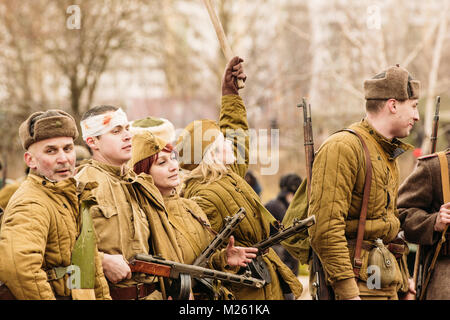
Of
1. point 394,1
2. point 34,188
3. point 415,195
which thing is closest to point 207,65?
point 394,1

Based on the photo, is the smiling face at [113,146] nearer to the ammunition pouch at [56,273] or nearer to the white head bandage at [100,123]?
the white head bandage at [100,123]

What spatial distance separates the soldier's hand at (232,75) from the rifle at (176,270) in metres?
1.73

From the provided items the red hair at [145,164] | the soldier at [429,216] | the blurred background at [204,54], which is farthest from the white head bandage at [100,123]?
the blurred background at [204,54]

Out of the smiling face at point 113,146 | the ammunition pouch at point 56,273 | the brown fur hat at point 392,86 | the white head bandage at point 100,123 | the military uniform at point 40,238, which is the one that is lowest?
the ammunition pouch at point 56,273

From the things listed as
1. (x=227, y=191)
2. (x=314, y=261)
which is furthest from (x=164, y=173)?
(x=314, y=261)

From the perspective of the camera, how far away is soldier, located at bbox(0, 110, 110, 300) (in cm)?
317

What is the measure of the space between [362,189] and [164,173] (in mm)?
1271

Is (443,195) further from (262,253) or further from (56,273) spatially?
(56,273)

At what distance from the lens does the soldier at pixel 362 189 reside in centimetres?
416

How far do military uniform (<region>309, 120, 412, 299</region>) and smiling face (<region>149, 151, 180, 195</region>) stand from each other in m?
0.90

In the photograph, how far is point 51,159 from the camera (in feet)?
11.7

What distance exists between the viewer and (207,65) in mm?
19188
